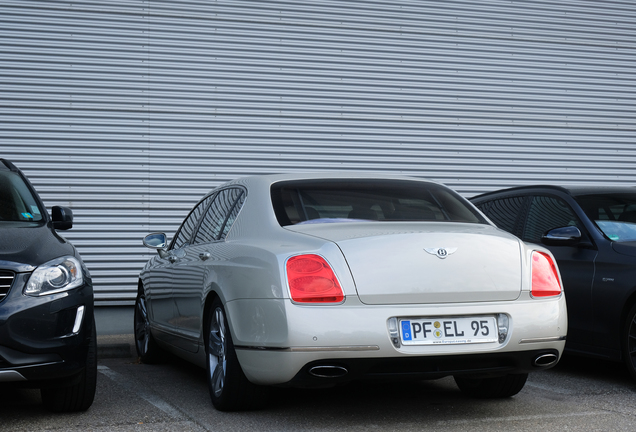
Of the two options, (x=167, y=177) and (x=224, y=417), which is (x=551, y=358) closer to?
(x=224, y=417)

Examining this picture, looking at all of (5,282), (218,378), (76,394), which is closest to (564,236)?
(218,378)

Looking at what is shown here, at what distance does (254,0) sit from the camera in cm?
1048

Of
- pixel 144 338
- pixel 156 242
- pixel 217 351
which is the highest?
pixel 156 242

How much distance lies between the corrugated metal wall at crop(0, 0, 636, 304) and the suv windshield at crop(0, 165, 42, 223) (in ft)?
13.8

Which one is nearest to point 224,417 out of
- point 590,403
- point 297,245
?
point 297,245

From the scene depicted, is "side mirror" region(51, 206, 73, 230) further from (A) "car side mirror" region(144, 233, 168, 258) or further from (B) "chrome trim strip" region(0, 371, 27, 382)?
(B) "chrome trim strip" region(0, 371, 27, 382)

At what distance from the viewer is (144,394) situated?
519 cm

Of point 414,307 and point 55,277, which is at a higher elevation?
point 55,277

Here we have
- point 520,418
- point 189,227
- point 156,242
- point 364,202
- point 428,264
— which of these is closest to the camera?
point 428,264

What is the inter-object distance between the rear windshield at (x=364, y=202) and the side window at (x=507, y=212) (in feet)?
6.28

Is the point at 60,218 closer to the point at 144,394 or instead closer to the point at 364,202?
the point at 144,394

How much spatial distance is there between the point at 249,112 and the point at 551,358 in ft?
22.8

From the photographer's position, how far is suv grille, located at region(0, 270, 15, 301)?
4.04 metres

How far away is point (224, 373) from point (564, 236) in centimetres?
287
